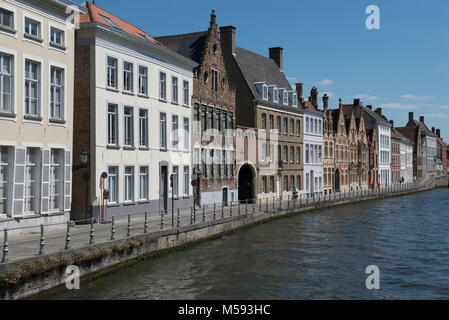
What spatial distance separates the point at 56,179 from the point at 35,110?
131 inches

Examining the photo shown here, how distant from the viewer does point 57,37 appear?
24.1 m

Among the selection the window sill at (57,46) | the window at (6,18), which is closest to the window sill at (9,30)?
the window at (6,18)

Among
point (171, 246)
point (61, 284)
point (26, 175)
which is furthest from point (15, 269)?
point (171, 246)

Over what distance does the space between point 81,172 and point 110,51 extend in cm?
656

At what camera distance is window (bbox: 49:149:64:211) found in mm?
23938

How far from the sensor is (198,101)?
3928 cm

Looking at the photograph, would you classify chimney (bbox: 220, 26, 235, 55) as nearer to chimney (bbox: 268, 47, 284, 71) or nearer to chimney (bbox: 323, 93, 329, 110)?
chimney (bbox: 268, 47, 284, 71)

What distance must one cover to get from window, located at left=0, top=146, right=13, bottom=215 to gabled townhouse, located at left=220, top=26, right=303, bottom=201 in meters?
26.6

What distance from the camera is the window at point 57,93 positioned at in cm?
2373

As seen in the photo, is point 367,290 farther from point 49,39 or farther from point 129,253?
point 49,39

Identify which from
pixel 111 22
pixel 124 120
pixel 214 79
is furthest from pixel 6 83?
pixel 214 79

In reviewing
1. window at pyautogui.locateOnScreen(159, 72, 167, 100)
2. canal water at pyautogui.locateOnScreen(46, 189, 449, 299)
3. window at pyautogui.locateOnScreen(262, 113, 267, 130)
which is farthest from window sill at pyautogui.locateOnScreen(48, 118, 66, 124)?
window at pyautogui.locateOnScreen(262, 113, 267, 130)

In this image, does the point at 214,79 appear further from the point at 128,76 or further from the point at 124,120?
the point at 124,120
